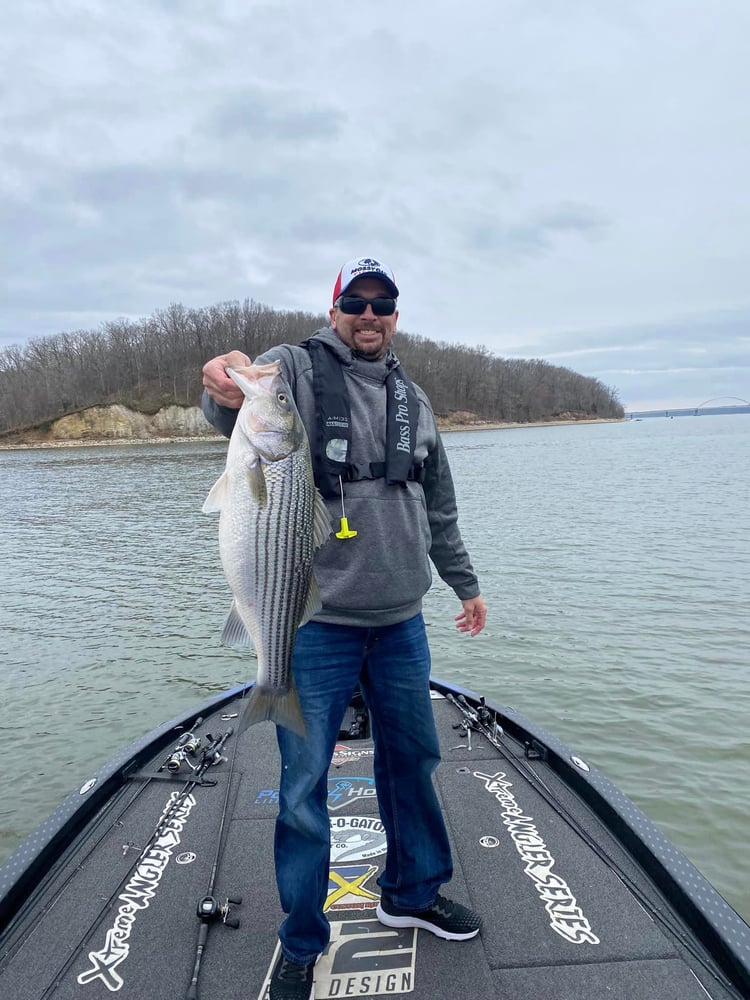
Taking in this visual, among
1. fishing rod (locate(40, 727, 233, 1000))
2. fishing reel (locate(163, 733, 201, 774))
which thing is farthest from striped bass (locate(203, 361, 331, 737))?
fishing reel (locate(163, 733, 201, 774))

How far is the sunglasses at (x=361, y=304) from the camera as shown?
304 cm

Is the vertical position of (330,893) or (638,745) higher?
(330,893)

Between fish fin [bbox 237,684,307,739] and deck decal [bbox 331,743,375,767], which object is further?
deck decal [bbox 331,743,375,767]

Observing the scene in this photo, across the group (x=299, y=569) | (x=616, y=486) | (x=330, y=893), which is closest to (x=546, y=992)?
(x=330, y=893)

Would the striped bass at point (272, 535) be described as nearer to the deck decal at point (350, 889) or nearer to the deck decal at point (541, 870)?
the deck decal at point (350, 889)

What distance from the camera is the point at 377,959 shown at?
3.01 m

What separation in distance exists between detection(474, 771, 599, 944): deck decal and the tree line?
7203cm

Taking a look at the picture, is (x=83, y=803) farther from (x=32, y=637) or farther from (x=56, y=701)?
(x=32, y=637)

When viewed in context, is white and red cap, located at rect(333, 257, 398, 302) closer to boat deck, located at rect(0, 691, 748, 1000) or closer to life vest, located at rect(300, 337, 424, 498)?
life vest, located at rect(300, 337, 424, 498)

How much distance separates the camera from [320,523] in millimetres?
2785

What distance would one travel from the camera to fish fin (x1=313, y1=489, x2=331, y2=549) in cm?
278

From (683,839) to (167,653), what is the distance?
7.89m

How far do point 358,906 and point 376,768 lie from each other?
31.2 inches

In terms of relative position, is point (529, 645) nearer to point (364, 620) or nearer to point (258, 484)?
point (364, 620)
